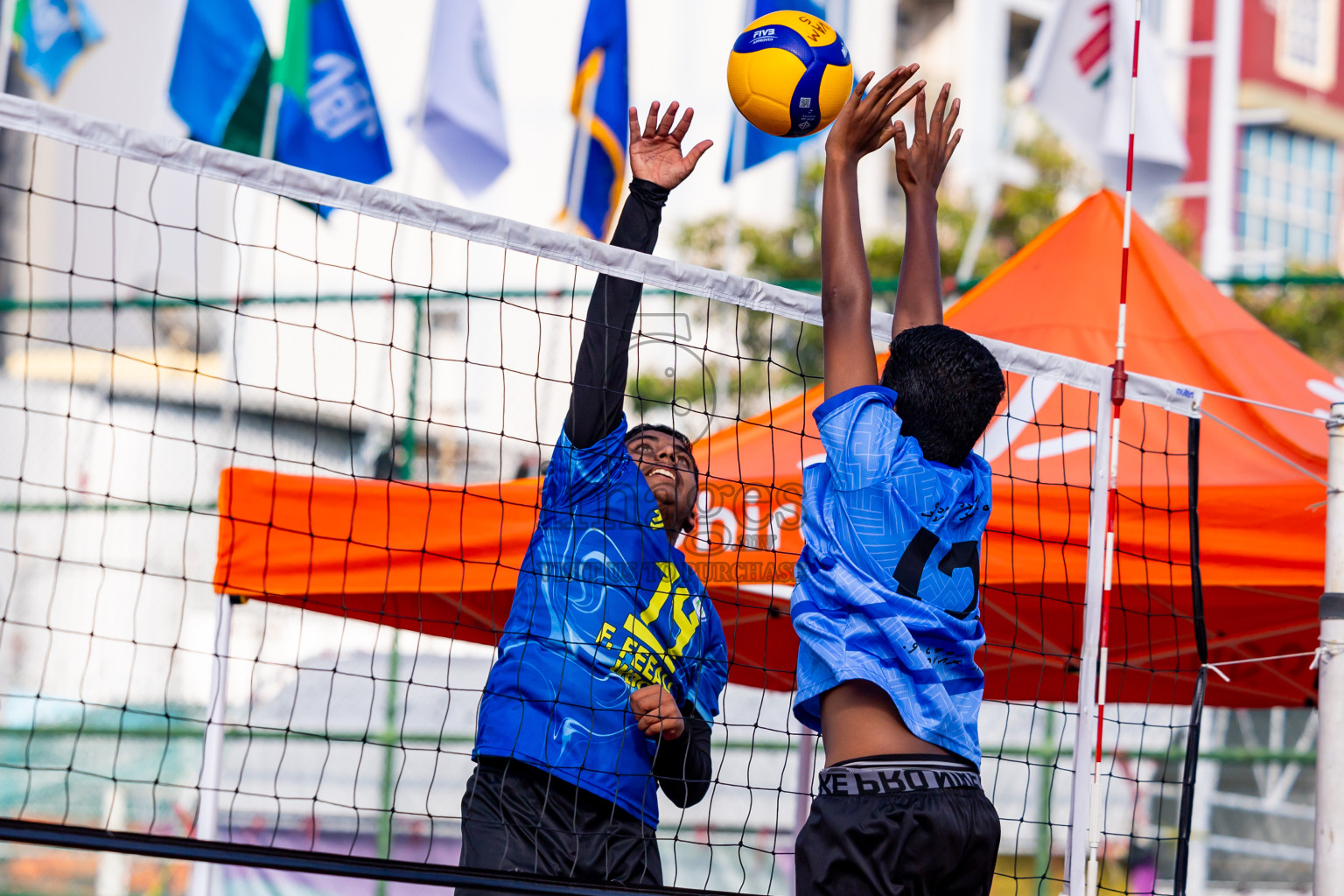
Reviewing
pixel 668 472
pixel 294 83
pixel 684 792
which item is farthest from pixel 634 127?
pixel 294 83

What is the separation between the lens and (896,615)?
8.89 ft

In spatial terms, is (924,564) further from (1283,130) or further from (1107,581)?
(1283,130)

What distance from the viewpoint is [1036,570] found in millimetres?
4402

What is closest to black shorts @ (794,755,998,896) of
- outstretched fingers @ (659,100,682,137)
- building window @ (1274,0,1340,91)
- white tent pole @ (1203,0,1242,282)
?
outstretched fingers @ (659,100,682,137)

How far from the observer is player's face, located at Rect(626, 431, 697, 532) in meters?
3.86

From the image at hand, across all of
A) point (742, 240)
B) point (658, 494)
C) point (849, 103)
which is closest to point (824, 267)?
point (849, 103)

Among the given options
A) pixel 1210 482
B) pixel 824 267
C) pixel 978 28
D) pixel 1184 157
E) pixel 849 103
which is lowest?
pixel 1210 482

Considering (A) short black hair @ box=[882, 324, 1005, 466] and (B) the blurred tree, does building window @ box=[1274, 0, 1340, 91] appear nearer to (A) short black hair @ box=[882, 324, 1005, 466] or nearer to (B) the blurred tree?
(B) the blurred tree

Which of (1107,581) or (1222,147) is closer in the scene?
(1107,581)

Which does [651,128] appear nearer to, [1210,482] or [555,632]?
[555,632]

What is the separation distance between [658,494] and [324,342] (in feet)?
22.6

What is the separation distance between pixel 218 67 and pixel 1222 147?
774 inches

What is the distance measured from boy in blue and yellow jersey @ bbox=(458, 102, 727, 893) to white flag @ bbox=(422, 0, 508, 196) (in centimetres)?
610

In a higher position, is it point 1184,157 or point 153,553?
point 1184,157
